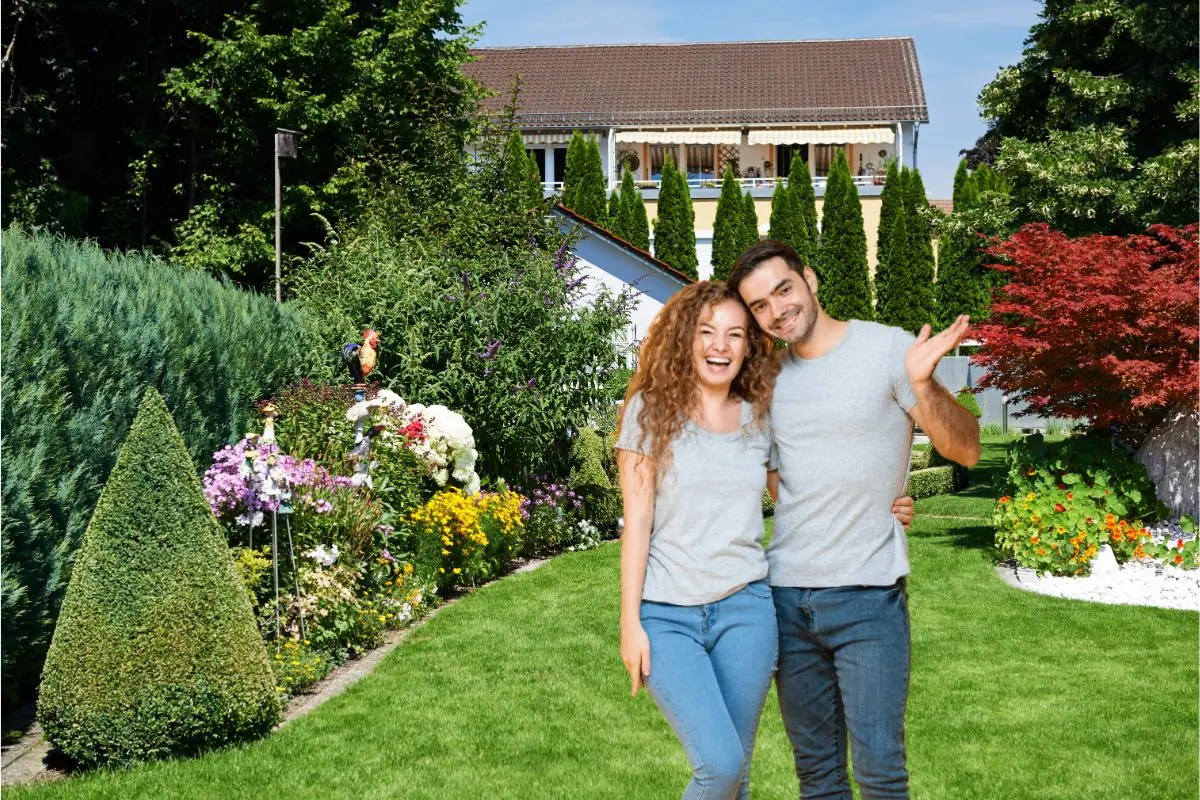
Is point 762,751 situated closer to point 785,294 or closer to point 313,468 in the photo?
point 785,294

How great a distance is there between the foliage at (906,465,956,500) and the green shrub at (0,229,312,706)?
12.3 meters

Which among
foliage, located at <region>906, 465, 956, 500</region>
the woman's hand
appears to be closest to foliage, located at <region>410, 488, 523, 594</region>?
the woman's hand

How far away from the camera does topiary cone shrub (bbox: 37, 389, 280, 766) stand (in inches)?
243

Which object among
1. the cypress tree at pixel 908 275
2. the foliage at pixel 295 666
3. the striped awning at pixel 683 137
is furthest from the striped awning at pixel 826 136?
the foliage at pixel 295 666

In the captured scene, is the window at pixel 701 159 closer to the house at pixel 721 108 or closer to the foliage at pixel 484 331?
the house at pixel 721 108

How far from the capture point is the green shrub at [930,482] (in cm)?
1892

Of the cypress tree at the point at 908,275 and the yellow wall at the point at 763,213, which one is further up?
the yellow wall at the point at 763,213

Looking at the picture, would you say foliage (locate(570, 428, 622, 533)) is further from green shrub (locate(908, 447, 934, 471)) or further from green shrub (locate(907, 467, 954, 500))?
green shrub (locate(908, 447, 934, 471))

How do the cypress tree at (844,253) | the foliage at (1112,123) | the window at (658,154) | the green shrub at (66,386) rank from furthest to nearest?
the window at (658,154) < the cypress tree at (844,253) < the foliage at (1112,123) < the green shrub at (66,386)

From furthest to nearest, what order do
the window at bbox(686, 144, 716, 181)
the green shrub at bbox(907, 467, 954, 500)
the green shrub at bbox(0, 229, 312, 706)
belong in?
the window at bbox(686, 144, 716, 181) → the green shrub at bbox(907, 467, 954, 500) → the green shrub at bbox(0, 229, 312, 706)

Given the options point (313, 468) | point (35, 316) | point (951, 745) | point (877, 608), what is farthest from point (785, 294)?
point (313, 468)

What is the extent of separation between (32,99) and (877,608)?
1977cm

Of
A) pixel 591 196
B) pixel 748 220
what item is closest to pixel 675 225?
pixel 748 220

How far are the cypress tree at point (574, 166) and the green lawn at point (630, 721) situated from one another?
89.8 feet
